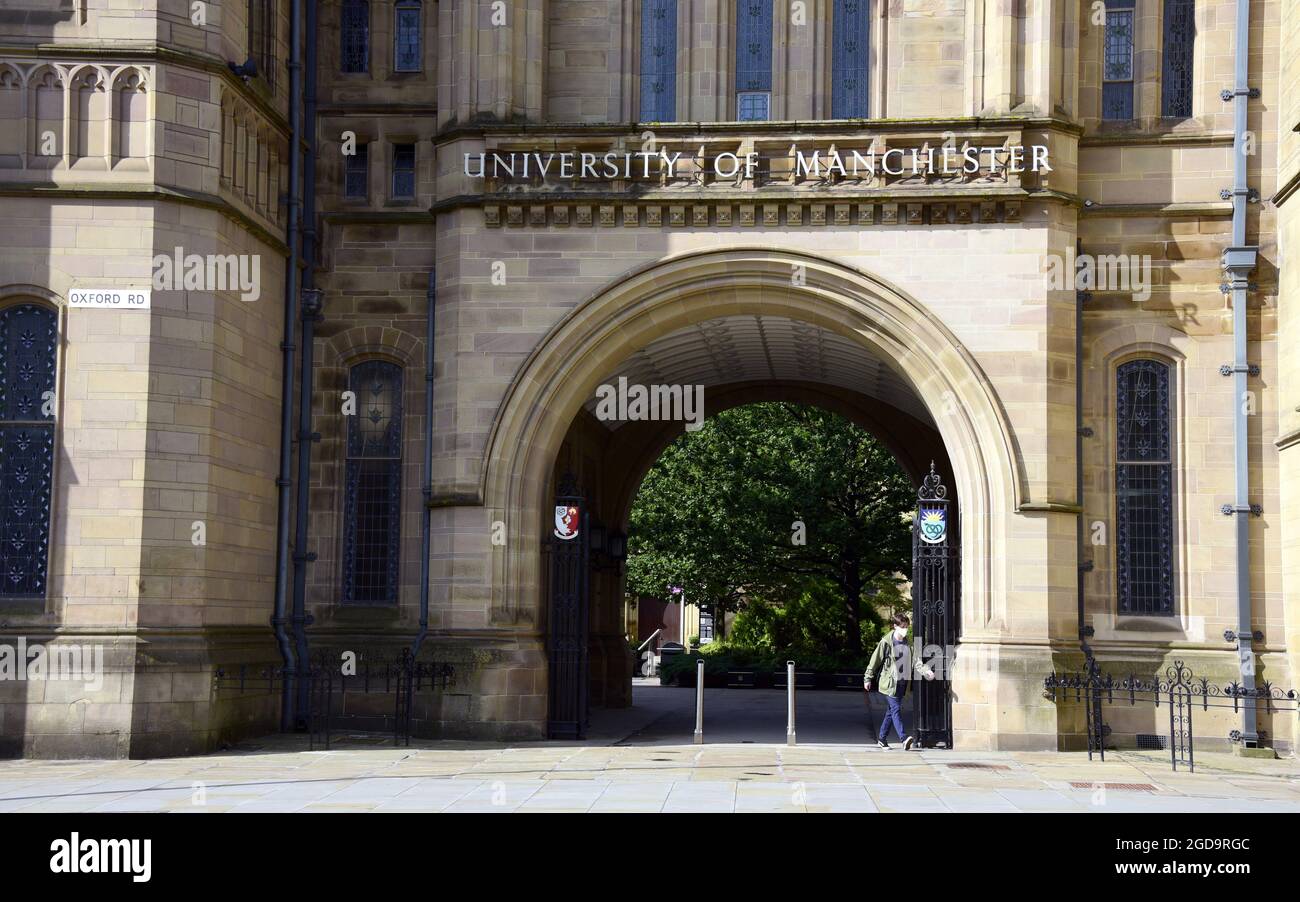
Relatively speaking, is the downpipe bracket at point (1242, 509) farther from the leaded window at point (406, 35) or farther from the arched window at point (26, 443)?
the arched window at point (26, 443)

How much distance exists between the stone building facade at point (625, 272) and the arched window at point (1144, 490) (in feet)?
0.12

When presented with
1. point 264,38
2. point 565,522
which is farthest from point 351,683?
point 264,38

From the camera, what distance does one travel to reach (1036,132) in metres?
17.8

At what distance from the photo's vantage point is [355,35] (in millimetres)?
19766

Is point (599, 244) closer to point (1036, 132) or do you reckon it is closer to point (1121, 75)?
point (1036, 132)

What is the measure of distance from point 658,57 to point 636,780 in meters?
9.49

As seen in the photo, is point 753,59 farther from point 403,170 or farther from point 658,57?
point 403,170

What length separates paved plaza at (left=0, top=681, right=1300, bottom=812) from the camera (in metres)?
12.1

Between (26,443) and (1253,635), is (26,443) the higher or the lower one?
the higher one

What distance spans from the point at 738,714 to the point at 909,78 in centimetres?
1106

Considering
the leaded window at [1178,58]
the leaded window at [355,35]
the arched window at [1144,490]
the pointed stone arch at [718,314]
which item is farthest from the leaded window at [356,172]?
the leaded window at [1178,58]

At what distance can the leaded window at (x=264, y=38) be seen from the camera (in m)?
18.2

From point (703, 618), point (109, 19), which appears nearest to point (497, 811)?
point (109, 19)

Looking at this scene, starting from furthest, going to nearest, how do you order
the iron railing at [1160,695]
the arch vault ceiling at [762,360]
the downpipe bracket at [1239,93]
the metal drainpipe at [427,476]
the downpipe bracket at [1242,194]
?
1. the arch vault ceiling at [762,360]
2. the metal drainpipe at [427,476]
3. the downpipe bracket at [1239,93]
4. the downpipe bracket at [1242,194]
5. the iron railing at [1160,695]
